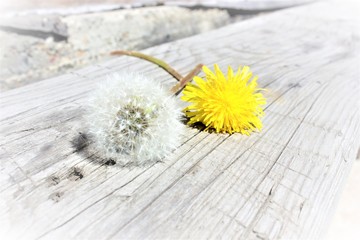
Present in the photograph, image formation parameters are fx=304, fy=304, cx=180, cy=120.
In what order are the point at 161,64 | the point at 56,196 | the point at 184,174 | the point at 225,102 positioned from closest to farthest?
the point at 56,196 → the point at 184,174 → the point at 225,102 → the point at 161,64

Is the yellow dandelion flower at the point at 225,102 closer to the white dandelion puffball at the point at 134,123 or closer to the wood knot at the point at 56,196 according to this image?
the white dandelion puffball at the point at 134,123

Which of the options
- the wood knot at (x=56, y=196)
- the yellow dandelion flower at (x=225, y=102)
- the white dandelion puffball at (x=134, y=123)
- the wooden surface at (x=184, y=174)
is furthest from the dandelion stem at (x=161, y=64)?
the wood knot at (x=56, y=196)

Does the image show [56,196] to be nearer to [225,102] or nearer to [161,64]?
[225,102]

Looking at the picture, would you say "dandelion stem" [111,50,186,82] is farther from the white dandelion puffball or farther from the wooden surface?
the white dandelion puffball

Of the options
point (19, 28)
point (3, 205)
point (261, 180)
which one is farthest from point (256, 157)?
point (19, 28)

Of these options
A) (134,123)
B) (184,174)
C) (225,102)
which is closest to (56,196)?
(134,123)

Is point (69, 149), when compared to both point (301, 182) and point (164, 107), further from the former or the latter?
point (301, 182)
